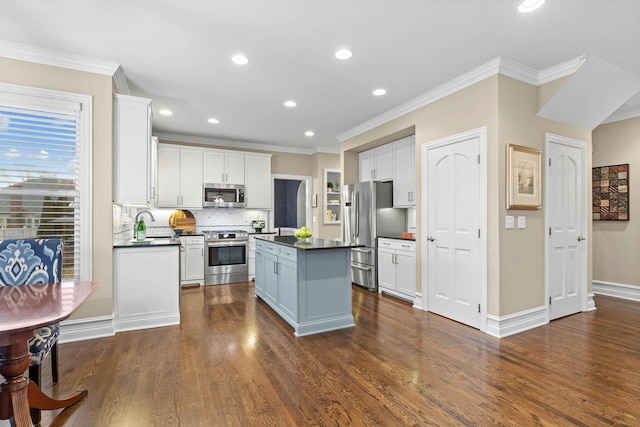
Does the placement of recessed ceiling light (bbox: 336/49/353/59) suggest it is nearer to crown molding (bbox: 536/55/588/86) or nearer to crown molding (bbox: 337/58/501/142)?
crown molding (bbox: 337/58/501/142)

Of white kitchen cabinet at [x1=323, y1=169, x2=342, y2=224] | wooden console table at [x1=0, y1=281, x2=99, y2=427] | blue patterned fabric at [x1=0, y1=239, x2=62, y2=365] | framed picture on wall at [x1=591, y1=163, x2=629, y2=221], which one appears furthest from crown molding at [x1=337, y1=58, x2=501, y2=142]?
blue patterned fabric at [x1=0, y1=239, x2=62, y2=365]

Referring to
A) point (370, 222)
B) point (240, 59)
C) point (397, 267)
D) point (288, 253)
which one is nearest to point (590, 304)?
point (397, 267)

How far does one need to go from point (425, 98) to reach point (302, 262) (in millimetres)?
2487

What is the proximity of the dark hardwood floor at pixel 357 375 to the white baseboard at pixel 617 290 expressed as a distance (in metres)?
1.10

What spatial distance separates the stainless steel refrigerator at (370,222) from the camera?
489cm

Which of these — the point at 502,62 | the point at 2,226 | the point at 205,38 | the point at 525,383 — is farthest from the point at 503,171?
the point at 2,226

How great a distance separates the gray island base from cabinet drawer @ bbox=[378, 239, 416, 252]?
122 cm

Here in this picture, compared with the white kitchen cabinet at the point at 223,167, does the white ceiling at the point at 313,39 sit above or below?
above

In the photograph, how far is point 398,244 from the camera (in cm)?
442

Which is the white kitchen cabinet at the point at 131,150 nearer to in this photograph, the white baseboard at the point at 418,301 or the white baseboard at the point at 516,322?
the white baseboard at the point at 418,301

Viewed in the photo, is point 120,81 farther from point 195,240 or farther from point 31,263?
point 195,240

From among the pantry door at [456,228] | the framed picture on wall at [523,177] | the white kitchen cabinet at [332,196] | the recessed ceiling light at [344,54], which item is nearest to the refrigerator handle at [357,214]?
the pantry door at [456,228]

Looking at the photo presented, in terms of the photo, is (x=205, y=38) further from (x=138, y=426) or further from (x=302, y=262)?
(x=138, y=426)

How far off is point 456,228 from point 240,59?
9.24 ft
